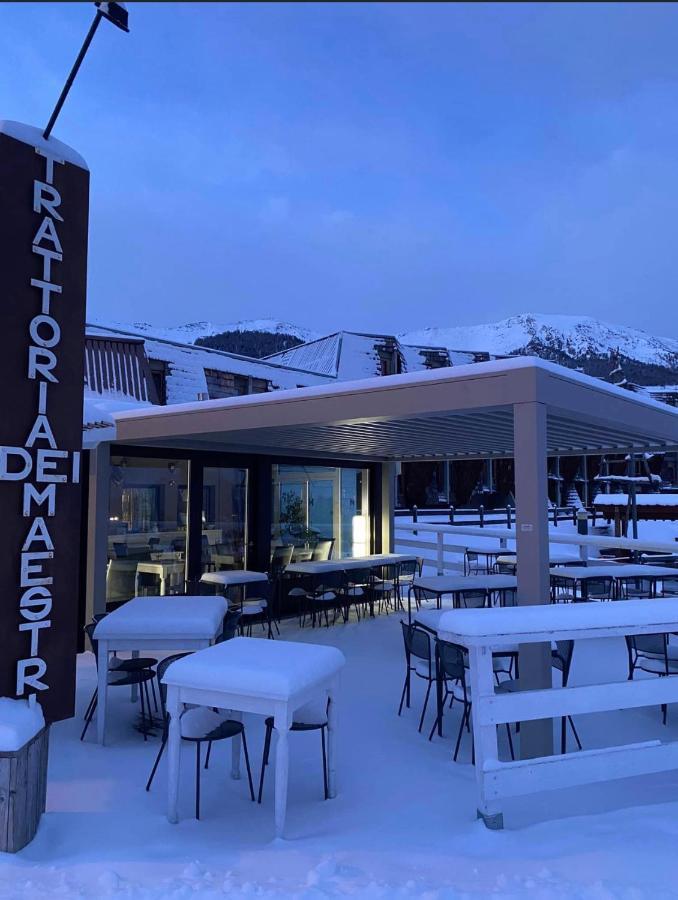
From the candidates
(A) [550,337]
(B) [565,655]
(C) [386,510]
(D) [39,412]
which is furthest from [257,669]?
(A) [550,337]

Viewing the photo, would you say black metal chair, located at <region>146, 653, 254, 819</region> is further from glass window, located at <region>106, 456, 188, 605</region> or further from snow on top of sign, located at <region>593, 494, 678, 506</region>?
snow on top of sign, located at <region>593, 494, 678, 506</region>

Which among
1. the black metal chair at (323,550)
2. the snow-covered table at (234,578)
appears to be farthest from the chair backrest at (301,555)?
the snow-covered table at (234,578)

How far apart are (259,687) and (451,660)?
1687 mm

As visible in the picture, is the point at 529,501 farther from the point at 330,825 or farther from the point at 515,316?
the point at 515,316

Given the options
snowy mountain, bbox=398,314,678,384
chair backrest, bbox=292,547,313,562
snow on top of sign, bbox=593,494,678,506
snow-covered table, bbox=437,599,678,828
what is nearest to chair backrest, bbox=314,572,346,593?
chair backrest, bbox=292,547,313,562

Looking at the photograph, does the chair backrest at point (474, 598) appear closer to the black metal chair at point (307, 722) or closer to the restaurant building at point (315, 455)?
the restaurant building at point (315, 455)

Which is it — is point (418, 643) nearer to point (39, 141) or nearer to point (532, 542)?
point (532, 542)

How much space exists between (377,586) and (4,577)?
5.91 meters

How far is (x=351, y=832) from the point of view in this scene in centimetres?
280

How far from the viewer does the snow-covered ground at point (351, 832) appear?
7.17 feet

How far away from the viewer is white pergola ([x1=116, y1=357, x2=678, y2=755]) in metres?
3.85

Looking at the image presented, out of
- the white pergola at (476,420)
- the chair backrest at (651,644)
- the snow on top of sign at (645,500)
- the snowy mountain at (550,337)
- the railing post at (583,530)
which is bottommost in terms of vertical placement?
the chair backrest at (651,644)

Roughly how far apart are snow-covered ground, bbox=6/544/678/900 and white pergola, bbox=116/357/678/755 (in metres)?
0.78

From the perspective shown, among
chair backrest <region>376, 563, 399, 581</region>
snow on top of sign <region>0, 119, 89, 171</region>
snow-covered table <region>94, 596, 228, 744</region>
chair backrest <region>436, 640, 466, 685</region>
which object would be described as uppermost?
snow on top of sign <region>0, 119, 89, 171</region>
